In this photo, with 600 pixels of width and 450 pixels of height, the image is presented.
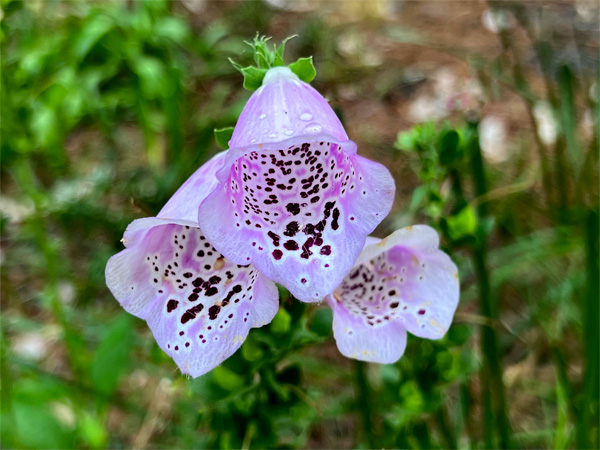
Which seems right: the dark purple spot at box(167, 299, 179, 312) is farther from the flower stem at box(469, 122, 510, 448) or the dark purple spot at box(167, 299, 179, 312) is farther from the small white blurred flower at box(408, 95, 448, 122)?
the small white blurred flower at box(408, 95, 448, 122)

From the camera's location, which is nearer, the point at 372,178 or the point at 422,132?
the point at 372,178

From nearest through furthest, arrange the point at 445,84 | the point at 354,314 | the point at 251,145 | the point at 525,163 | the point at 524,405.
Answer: the point at 251,145 < the point at 354,314 < the point at 524,405 < the point at 525,163 < the point at 445,84

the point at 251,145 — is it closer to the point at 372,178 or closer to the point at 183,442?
the point at 372,178

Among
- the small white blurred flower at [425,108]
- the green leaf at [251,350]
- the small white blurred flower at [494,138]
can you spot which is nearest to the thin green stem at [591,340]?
the green leaf at [251,350]

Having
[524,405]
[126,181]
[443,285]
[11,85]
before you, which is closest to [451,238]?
[443,285]

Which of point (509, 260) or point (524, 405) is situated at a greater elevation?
point (509, 260)

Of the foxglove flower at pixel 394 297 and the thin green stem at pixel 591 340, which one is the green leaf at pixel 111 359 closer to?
the foxglove flower at pixel 394 297
